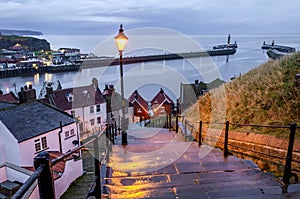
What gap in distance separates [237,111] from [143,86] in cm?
4309

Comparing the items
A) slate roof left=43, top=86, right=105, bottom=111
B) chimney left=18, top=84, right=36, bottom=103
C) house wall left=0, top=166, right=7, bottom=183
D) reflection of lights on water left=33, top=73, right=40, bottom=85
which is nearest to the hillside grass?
house wall left=0, top=166, right=7, bottom=183

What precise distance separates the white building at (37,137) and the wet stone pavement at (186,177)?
28.4 ft

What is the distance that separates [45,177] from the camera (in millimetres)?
1450

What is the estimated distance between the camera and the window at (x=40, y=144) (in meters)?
14.8

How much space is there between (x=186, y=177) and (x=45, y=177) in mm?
2759

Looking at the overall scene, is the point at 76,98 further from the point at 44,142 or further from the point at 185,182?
the point at 185,182

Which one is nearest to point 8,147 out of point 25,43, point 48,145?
point 48,145

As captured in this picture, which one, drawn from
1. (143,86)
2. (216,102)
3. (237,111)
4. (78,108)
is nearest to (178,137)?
(237,111)

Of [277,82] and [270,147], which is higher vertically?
[277,82]

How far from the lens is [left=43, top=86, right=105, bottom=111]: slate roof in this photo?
83.7ft

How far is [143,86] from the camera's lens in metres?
51.0

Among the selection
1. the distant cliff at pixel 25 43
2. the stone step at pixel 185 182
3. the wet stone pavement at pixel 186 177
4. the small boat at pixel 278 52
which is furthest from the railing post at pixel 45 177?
the distant cliff at pixel 25 43

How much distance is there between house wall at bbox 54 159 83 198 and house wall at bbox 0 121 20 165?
2.94 metres

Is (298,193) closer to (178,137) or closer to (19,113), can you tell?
(178,137)
